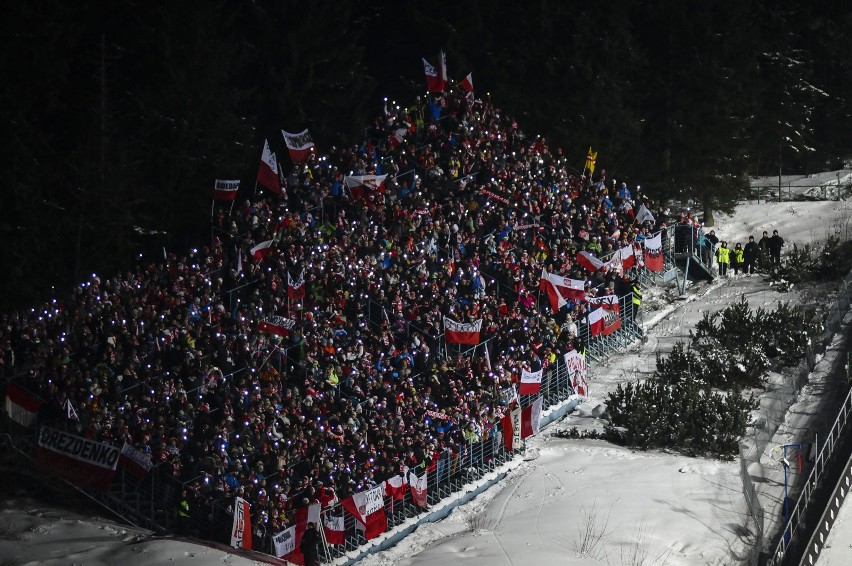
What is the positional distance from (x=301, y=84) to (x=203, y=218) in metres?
6.40

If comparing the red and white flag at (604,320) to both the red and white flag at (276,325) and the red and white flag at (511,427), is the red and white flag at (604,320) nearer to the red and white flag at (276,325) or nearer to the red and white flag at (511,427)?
the red and white flag at (511,427)

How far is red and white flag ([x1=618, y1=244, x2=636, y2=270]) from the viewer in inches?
1650

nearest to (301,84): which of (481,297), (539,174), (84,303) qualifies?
(539,174)

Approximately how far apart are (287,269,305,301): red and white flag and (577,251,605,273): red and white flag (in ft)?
30.7

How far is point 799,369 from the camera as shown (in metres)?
39.2

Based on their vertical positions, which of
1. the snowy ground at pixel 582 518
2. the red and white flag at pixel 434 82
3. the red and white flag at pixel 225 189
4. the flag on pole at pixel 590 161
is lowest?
the snowy ground at pixel 582 518

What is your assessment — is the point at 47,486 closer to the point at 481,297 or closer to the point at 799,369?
the point at 481,297

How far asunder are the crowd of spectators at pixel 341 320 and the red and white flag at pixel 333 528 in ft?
1.61

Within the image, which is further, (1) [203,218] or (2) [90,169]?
(1) [203,218]

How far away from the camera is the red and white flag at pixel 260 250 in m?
35.2

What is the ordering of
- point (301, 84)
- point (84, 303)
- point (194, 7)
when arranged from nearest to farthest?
1. point (84, 303)
2. point (194, 7)
3. point (301, 84)

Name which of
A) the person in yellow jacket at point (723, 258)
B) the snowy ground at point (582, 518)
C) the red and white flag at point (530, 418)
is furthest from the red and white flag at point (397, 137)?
the person in yellow jacket at point (723, 258)

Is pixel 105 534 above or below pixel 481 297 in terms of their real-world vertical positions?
below

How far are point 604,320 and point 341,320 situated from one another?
30.6ft
